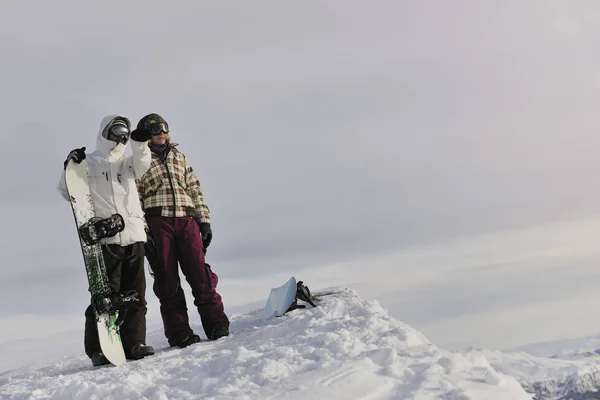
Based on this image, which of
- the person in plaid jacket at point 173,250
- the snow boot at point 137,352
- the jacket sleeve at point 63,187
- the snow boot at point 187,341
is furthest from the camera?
the person in plaid jacket at point 173,250

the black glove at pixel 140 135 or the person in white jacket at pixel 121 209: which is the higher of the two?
the black glove at pixel 140 135

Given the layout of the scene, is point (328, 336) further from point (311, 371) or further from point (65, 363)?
point (65, 363)

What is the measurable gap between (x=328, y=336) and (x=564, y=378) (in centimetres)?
266

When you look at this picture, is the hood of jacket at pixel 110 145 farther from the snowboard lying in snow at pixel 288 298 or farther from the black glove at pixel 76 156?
the snowboard lying in snow at pixel 288 298

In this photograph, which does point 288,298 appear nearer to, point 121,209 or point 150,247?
point 150,247

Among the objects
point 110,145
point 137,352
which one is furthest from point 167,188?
point 137,352

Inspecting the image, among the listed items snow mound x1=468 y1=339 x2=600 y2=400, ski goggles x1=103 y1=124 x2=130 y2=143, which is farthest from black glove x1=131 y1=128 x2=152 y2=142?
snow mound x1=468 y1=339 x2=600 y2=400

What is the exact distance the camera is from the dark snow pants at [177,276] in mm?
7371

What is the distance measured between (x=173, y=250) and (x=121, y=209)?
910 millimetres

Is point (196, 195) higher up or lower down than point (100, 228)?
higher up

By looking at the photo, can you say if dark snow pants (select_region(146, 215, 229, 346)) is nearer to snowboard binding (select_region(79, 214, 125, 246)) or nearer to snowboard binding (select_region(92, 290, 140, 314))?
snowboard binding (select_region(92, 290, 140, 314))

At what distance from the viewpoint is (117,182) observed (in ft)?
22.8

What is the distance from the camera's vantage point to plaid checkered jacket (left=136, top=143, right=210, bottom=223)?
292 inches

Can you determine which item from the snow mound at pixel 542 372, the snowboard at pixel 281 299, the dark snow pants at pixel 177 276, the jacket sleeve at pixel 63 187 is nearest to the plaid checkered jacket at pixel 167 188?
the dark snow pants at pixel 177 276
